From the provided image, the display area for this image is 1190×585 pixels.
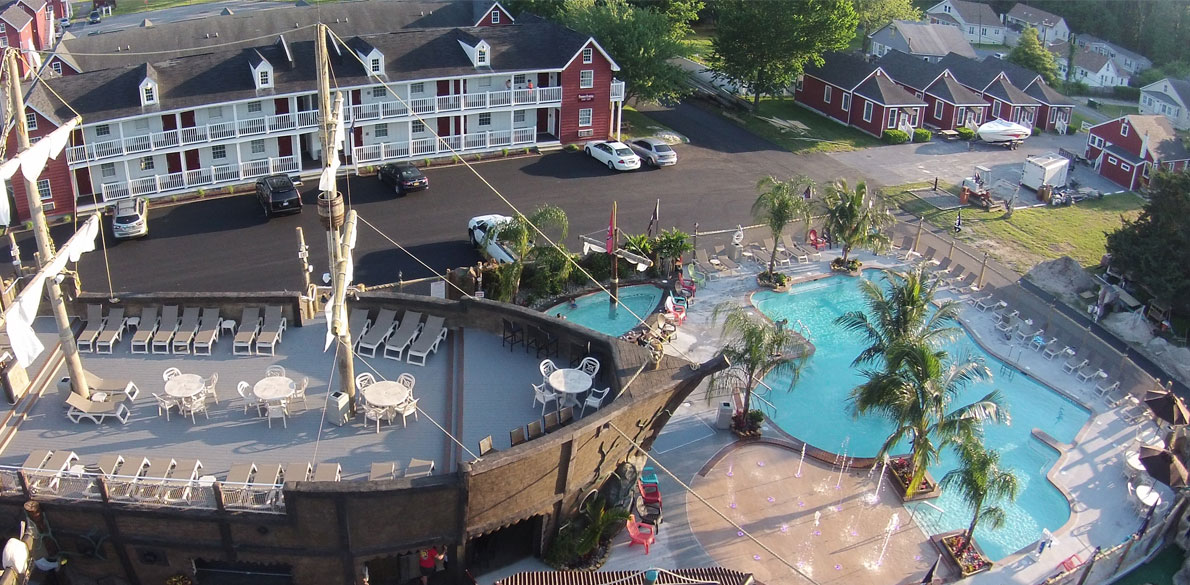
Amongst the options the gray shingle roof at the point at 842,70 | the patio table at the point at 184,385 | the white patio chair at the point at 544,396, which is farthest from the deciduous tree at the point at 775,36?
the patio table at the point at 184,385

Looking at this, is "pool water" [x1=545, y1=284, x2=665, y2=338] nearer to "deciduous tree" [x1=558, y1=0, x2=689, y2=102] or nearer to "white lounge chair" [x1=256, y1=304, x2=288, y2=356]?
"white lounge chair" [x1=256, y1=304, x2=288, y2=356]

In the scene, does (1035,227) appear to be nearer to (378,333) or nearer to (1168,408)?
(1168,408)

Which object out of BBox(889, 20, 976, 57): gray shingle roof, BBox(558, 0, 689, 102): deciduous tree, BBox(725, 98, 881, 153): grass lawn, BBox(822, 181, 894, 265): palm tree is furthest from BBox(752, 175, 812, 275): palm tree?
BBox(889, 20, 976, 57): gray shingle roof

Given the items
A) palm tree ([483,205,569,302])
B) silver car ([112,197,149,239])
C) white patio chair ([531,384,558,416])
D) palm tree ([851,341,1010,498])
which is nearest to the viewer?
white patio chair ([531,384,558,416])

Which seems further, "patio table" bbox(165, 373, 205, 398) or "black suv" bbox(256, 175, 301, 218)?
"black suv" bbox(256, 175, 301, 218)

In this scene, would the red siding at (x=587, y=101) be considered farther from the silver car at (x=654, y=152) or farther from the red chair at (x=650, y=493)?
the red chair at (x=650, y=493)

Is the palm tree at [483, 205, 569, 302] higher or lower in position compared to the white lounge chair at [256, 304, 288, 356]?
lower

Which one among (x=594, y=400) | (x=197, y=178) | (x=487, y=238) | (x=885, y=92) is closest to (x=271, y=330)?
(x=594, y=400)
